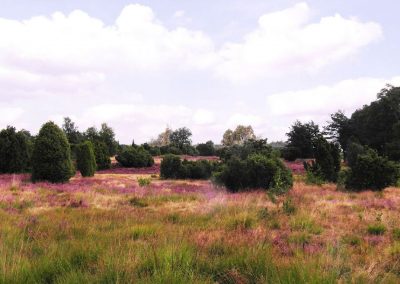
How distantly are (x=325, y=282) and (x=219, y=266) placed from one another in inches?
57.5

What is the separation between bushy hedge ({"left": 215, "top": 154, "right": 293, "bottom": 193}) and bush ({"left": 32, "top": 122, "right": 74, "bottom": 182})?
382 inches

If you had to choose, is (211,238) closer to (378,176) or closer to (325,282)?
(325,282)

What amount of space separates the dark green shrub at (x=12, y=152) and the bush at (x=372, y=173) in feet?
84.5

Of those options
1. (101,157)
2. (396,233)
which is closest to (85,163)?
(101,157)

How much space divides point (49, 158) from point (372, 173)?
60.9ft

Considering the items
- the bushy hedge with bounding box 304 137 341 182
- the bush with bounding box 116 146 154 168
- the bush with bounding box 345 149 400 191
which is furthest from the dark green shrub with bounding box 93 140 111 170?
the bush with bounding box 345 149 400 191

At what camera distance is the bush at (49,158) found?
76.7 ft

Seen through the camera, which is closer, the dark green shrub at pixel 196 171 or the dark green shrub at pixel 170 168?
the dark green shrub at pixel 196 171

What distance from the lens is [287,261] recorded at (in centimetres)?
483

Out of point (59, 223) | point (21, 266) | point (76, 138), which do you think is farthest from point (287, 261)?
point (76, 138)

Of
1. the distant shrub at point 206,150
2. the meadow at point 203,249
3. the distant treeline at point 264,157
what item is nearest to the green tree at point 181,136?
the distant shrub at point 206,150

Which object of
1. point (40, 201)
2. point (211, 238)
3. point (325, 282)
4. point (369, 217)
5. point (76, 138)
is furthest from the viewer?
point (76, 138)

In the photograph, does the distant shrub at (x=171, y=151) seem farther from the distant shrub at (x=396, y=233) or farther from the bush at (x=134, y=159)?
Result: the distant shrub at (x=396, y=233)

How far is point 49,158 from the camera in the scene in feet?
77.2
